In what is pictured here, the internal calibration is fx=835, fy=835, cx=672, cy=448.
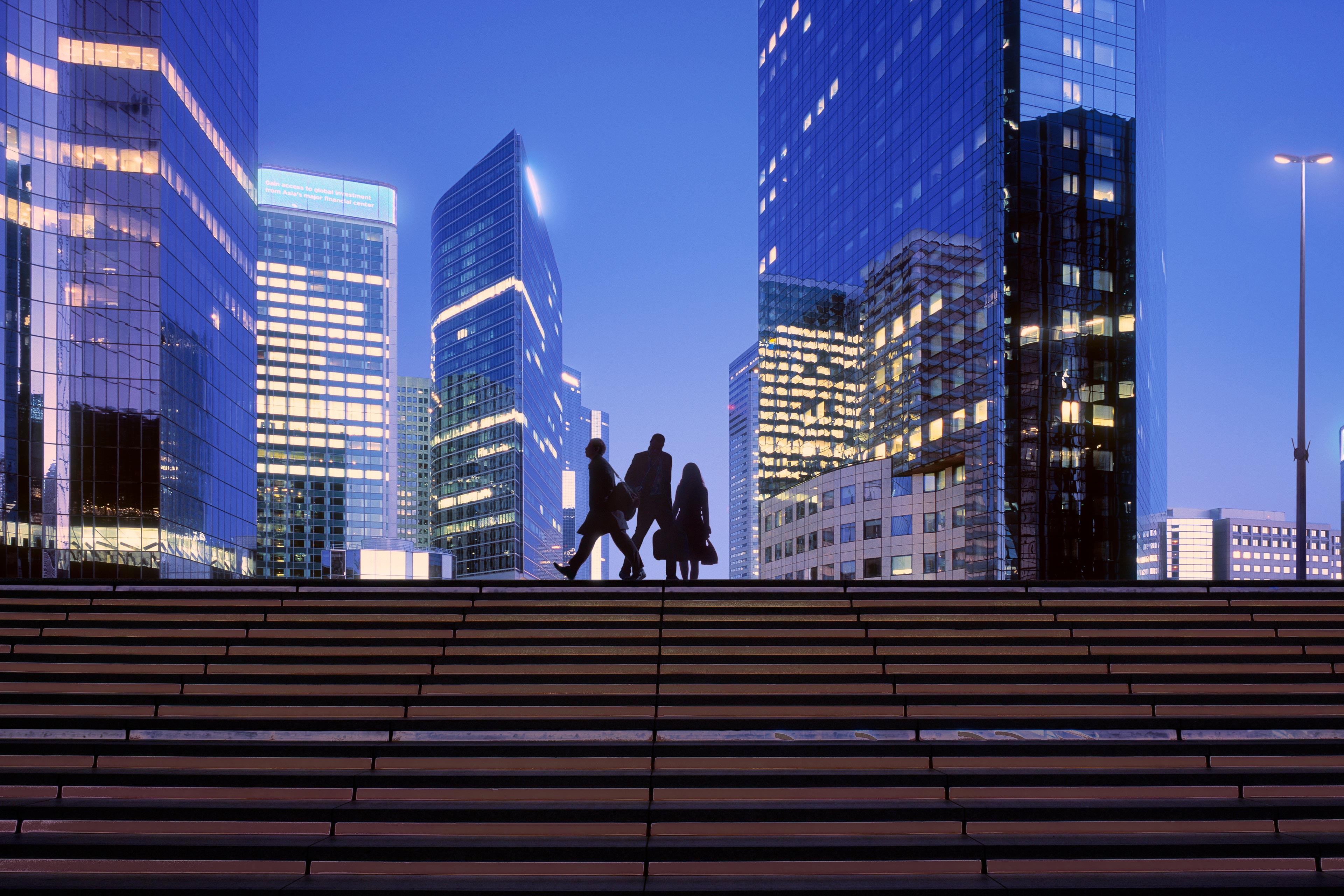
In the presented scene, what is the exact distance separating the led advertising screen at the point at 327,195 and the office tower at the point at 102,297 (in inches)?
4417

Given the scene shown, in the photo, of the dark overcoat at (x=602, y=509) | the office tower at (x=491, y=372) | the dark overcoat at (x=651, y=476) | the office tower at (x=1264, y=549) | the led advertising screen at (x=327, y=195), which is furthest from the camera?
the office tower at (x=1264, y=549)

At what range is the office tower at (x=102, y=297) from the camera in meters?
44.3

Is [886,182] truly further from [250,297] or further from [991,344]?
[250,297]

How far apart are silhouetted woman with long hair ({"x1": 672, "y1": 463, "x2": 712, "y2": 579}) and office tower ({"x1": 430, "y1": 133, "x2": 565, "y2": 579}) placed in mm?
123366

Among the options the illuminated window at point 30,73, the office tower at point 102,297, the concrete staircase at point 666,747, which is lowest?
the concrete staircase at point 666,747

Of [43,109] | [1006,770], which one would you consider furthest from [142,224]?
[1006,770]

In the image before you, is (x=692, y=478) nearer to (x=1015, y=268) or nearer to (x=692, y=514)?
(x=692, y=514)

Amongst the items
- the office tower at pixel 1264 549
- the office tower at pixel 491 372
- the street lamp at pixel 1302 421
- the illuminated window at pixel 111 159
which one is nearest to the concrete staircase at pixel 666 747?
the street lamp at pixel 1302 421

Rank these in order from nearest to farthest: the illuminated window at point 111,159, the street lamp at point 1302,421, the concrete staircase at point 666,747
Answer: the concrete staircase at point 666,747
the street lamp at point 1302,421
the illuminated window at point 111,159

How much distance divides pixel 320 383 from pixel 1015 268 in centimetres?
11807

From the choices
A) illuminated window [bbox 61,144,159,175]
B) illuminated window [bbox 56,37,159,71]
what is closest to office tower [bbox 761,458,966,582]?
illuminated window [bbox 61,144,159,175]

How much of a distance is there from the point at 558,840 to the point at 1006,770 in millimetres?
3647

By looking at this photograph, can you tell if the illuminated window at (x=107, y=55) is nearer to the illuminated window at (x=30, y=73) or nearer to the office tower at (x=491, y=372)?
the illuminated window at (x=30, y=73)

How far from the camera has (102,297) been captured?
46.8 m
